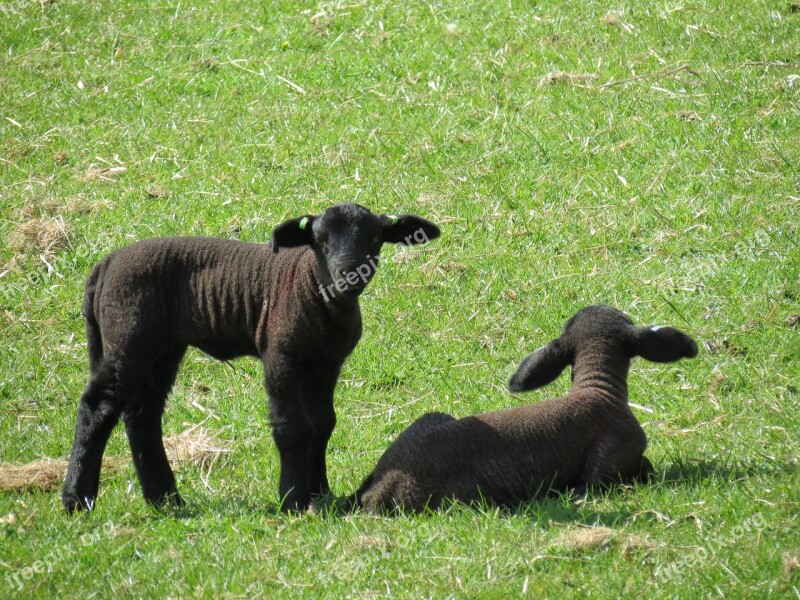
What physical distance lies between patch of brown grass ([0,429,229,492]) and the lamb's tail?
3.62 feet

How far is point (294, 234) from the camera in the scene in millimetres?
8711

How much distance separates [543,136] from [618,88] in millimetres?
1369

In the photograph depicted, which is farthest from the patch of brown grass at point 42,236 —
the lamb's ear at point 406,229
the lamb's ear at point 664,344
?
the lamb's ear at point 664,344

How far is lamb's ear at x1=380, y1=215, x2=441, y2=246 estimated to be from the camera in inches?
349

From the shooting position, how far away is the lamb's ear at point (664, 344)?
8.91m

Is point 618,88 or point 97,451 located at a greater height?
point 618,88

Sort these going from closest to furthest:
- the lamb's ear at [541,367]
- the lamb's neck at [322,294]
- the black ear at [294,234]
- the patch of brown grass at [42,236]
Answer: the lamb's neck at [322,294] < the black ear at [294,234] < the lamb's ear at [541,367] < the patch of brown grass at [42,236]

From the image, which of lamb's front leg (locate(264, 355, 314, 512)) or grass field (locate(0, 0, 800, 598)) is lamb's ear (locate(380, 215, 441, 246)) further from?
grass field (locate(0, 0, 800, 598))

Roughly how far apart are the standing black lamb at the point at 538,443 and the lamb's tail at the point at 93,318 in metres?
2.33

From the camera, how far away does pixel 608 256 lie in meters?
12.4

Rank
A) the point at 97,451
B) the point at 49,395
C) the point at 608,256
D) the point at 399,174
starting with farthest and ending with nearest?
the point at 399,174, the point at 608,256, the point at 49,395, the point at 97,451

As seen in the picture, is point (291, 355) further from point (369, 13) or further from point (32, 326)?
point (369, 13)

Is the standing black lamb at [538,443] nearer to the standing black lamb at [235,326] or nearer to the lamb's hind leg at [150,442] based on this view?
the standing black lamb at [235,326]

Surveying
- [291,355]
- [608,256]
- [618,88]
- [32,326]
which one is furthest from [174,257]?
[618,88]
